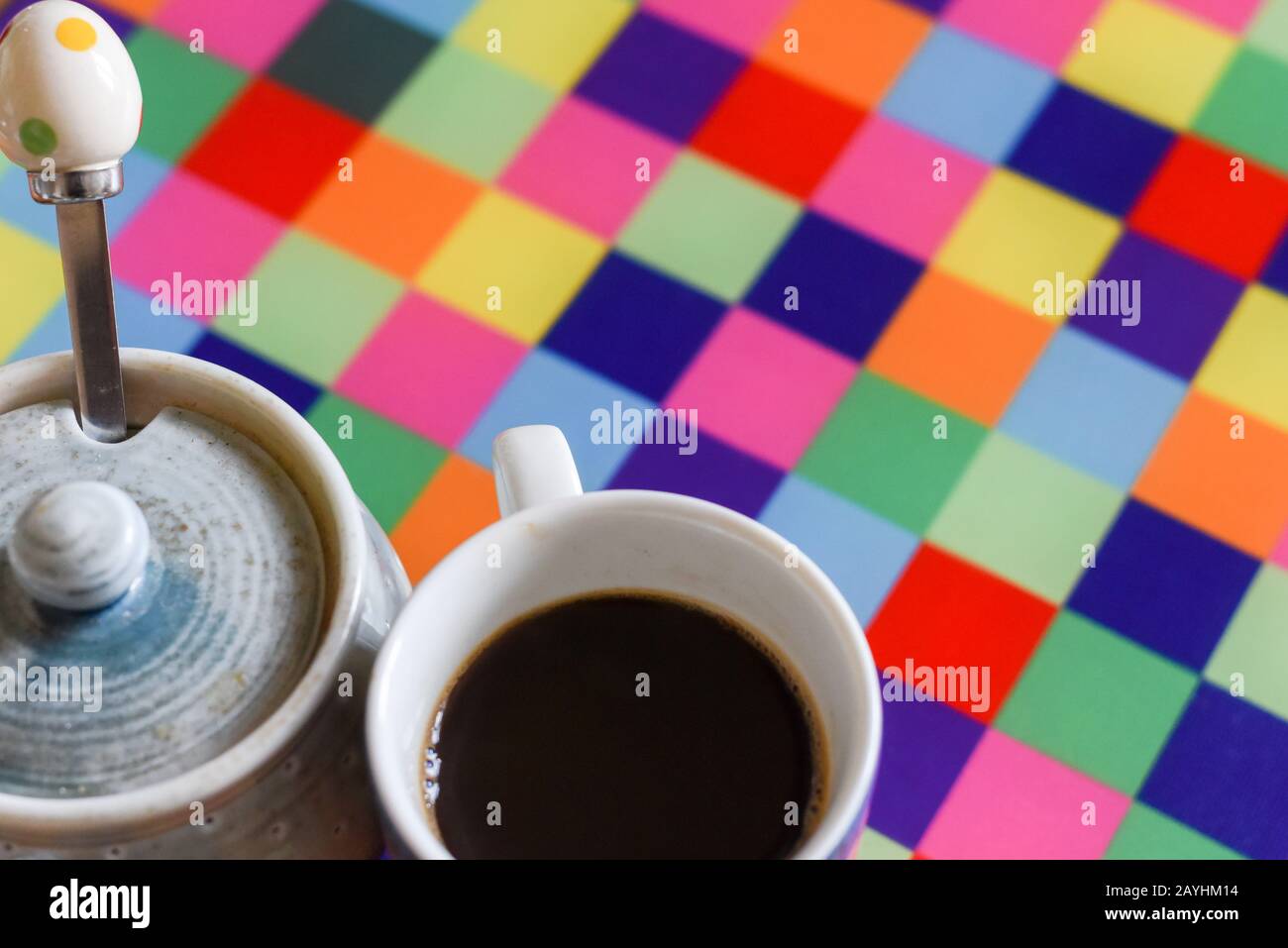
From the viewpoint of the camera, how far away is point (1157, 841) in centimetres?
76

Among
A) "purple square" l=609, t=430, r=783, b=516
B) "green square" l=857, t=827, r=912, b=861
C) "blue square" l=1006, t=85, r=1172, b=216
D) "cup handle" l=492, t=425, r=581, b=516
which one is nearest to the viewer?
"cup handle" l=492, t=425, r=581, b=516

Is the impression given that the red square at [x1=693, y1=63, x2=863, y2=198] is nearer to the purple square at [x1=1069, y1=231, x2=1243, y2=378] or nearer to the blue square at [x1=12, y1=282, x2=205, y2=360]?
the purple square at [x1=1069, y1=231, x2=1243, y2=378]

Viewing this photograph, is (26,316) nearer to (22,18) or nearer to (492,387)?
(492,387)

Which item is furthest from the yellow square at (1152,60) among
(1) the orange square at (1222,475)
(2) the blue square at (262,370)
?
(2) the blue square at (262,370)

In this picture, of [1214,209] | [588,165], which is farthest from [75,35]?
[1214,209]

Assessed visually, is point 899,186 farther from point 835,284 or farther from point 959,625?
point 959,625

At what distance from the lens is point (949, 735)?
79 cm

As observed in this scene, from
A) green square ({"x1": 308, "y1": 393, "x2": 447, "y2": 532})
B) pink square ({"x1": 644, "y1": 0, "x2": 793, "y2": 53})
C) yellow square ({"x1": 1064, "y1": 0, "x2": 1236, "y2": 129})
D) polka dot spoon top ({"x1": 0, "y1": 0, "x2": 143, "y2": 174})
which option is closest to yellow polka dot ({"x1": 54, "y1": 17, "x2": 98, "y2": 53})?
polka dot spoon top ({"x1": 0, "y1": 0, "x2": 143, "y2": 174})

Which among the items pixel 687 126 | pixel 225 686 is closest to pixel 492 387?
pixel 687 126

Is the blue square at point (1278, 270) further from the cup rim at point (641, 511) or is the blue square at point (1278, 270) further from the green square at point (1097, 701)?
the cup rim at point (641, 511)

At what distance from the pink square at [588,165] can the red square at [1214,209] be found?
317 mm

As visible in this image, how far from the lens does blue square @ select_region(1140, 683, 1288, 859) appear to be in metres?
0.77

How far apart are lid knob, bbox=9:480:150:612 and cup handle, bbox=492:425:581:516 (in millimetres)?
163

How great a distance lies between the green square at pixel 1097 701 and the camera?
0.78m
